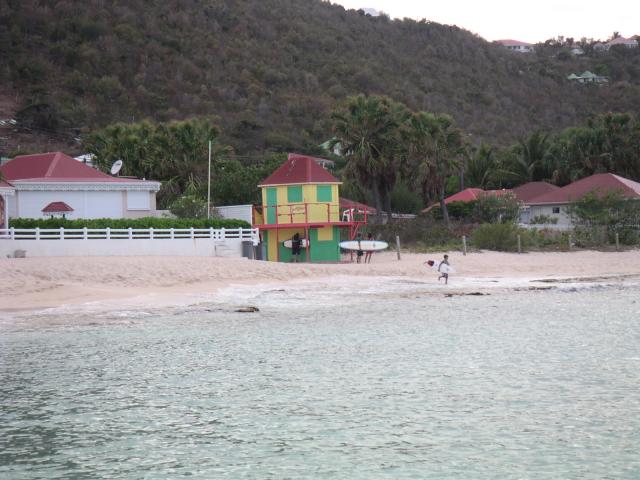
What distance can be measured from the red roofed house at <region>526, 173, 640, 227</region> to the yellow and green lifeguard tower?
17.0 meters

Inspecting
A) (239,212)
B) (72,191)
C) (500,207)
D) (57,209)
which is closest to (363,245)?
(239,212)

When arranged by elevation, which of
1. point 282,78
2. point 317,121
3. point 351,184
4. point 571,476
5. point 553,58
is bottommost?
point 571,476

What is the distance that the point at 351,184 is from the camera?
5225 centimetres

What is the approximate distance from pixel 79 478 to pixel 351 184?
4239 cm

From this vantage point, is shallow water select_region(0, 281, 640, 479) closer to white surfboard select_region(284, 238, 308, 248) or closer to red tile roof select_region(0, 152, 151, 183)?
white surfboard select_region(284, 238, 308, 248)

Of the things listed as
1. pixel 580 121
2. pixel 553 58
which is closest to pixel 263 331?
pixel 580 121

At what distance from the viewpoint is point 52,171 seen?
40.1 meters

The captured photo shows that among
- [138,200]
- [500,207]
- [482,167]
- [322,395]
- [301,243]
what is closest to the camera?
[322,395]

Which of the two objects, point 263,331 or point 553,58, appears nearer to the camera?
point 263,331

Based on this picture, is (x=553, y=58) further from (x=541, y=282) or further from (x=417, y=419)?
(x=417, y=419)

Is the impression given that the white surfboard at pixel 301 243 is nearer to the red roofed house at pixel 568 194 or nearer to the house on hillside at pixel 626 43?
the red roofed house at pixel 568 194

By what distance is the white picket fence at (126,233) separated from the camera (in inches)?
1307

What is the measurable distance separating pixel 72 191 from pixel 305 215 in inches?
397

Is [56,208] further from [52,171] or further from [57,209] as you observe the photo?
[52,171]
